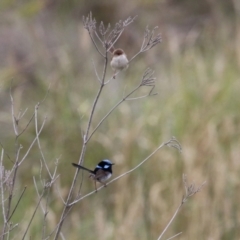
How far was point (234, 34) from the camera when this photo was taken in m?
7.45

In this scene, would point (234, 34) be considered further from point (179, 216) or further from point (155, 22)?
point (179, 216)

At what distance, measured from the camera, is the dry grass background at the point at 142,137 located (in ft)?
13.9

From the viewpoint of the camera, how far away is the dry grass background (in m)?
4.24

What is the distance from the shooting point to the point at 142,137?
4977mm

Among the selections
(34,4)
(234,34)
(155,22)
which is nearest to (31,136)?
(34,4)

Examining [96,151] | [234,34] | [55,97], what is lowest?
[96,151]

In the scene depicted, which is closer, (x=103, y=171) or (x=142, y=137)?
(x=103, y=171)

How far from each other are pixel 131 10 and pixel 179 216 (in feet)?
15.1

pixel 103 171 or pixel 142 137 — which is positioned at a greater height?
pixel 142 137

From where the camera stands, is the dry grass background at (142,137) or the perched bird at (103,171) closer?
the perched bird at (103,171)

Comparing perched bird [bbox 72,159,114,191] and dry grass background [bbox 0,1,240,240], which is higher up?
dry grass background [bbox 0,1,240,240]

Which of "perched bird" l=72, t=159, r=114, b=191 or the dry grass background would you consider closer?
"perched bird" l=72, t=159, r=114, b=191

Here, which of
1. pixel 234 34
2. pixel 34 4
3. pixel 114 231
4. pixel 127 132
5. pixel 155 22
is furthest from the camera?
pixel 155 22

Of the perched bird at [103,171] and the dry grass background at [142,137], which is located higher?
the dry grass background at [142,137]
